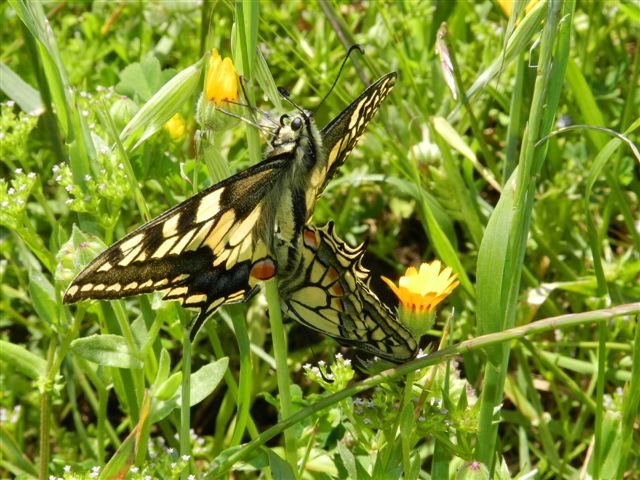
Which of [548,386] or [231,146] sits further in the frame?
[231,146]

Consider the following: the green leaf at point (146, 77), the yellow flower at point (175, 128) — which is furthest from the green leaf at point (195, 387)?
the green leaf at point (146, 77)

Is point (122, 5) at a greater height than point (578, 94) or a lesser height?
greater

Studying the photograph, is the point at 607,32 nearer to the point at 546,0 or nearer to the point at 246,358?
the point at 546,0

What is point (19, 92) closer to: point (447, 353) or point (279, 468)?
point (279, 468)

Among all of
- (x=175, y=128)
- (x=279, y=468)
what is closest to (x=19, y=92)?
(x=175, y=128)

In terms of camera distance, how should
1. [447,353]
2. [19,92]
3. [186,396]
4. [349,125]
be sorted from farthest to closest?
[19,92] → [349,125] → [186,396] → [447,353]

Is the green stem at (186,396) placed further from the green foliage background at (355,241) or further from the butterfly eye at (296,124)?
the butterfly eye at (296,124)

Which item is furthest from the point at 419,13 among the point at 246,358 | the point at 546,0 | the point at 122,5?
the point at 246,358
